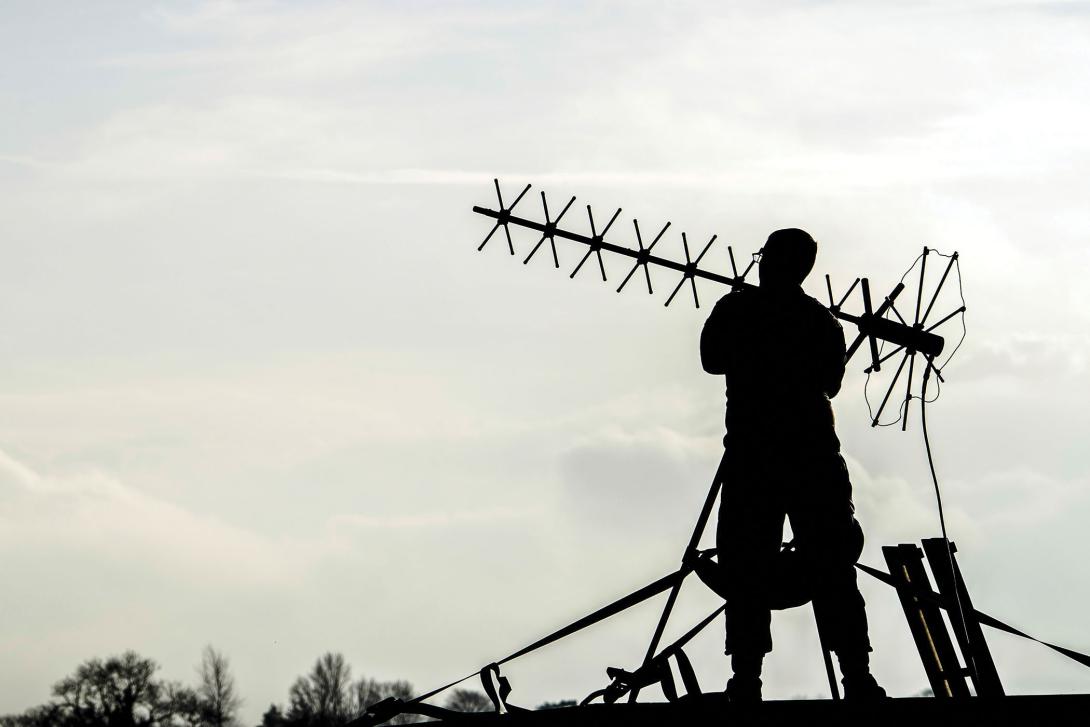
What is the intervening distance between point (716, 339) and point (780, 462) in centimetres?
103

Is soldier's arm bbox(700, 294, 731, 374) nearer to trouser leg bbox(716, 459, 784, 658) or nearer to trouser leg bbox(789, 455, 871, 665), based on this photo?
trouser leg bbox(716, 459, 784, 658)

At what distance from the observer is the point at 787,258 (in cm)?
1166

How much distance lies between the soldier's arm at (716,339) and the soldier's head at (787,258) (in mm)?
361

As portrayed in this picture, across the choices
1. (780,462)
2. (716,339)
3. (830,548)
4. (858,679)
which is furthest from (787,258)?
(858,679)

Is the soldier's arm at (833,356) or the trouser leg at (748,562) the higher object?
the soldier's arm at (833,356)

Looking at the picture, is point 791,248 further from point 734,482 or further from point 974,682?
point 974,682

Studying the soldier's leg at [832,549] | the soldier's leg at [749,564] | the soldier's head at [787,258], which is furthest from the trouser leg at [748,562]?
the soldier's head at [787,258]

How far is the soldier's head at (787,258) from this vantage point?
38.2ft

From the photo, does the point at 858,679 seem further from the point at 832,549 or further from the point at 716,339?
the point at 716,339

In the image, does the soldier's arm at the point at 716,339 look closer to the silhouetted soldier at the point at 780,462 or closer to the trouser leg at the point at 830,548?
the silhouetted soldier at the point at 780,462

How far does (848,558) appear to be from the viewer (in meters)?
11.4

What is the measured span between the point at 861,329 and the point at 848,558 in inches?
92.4

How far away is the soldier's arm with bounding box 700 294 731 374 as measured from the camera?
11.8 meters

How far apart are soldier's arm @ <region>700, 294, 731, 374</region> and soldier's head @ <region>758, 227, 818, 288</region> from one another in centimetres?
36
